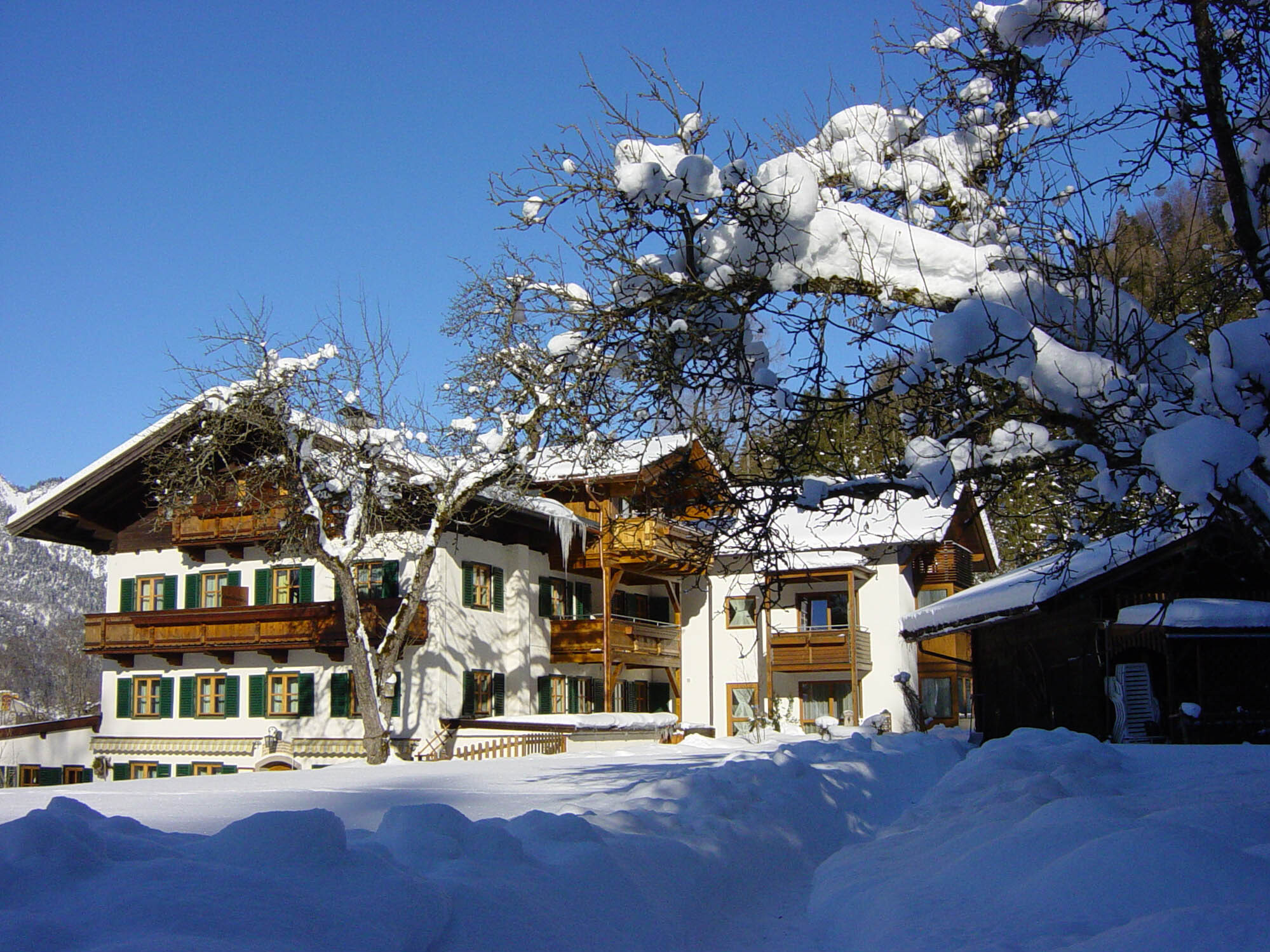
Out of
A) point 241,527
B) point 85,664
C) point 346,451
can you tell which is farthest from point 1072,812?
point 85,664

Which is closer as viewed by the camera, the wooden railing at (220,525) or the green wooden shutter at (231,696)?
the wooden railing at (220,525)

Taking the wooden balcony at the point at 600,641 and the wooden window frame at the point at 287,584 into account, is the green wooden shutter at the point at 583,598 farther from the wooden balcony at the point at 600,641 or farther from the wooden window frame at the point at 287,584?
the wooden window frame at the point at 287,584

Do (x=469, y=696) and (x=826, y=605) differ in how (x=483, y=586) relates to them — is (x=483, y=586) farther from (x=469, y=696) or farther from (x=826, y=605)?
(x=826, y=605)

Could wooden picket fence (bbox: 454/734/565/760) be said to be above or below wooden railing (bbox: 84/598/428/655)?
below

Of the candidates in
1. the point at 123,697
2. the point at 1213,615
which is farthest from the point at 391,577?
the point at 1213,615

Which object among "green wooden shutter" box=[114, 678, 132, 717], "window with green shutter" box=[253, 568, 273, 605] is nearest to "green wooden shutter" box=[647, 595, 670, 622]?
"window with green shutter" box=[253, 568, 273, 605]

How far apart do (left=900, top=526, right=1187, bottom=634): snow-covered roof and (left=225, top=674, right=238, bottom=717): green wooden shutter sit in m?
18.3

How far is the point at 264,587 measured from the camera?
100ft

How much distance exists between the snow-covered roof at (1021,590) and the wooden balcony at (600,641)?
1119 cm

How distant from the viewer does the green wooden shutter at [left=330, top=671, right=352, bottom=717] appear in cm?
2880

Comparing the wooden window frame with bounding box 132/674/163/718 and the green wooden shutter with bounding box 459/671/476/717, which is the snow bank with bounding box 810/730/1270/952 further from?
the wooden window frame with bounding box 132/674/163/718

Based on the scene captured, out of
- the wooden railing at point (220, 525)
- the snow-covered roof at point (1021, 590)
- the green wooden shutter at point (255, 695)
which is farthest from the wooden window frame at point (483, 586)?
the snow-covered roof at point (1021, 590)

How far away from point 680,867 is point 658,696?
31.5 m

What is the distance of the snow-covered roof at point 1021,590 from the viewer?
50.8ft
